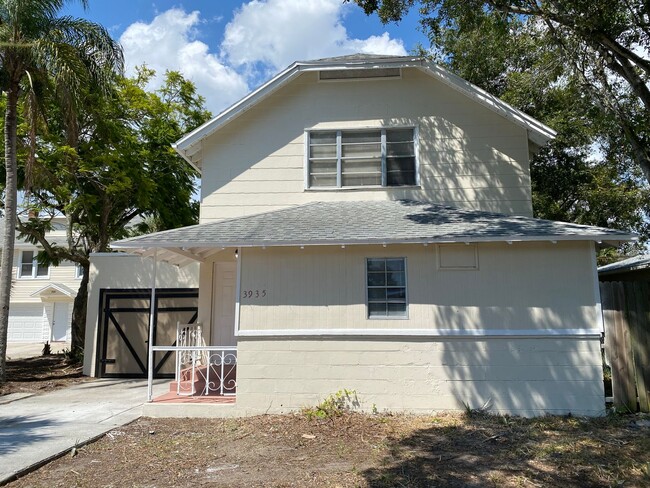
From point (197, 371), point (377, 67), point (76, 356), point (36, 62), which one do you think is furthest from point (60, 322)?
point (377, 67)

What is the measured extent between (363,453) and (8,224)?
9.90 meters

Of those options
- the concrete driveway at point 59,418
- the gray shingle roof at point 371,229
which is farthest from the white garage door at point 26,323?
the gray shingle roof at point 371,229

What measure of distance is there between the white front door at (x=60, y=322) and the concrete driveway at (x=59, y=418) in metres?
19.5

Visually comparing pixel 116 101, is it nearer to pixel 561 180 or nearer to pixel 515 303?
pixel 515 303

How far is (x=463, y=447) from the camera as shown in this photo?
6.80 metres

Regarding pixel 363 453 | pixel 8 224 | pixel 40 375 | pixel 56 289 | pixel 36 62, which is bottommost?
pixel 363 453

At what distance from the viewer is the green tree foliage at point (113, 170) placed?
14.8m

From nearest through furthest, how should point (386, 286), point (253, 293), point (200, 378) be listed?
point (386, 286)
point (253, 293)
point (200, 378)

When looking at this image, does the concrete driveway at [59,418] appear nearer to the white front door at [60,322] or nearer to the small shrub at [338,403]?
the small shrub at [338,403]

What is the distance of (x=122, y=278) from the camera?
43.5 ft

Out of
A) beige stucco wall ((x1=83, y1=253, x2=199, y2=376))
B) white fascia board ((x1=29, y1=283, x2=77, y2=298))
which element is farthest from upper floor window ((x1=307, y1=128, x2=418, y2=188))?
white fascia board ((x1=29, y1=283, x2=77, y2=298))

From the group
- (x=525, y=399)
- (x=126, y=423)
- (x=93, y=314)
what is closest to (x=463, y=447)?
(x=525, y=399)

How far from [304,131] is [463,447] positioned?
720 cm

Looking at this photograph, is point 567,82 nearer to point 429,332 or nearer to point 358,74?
point 358,74
